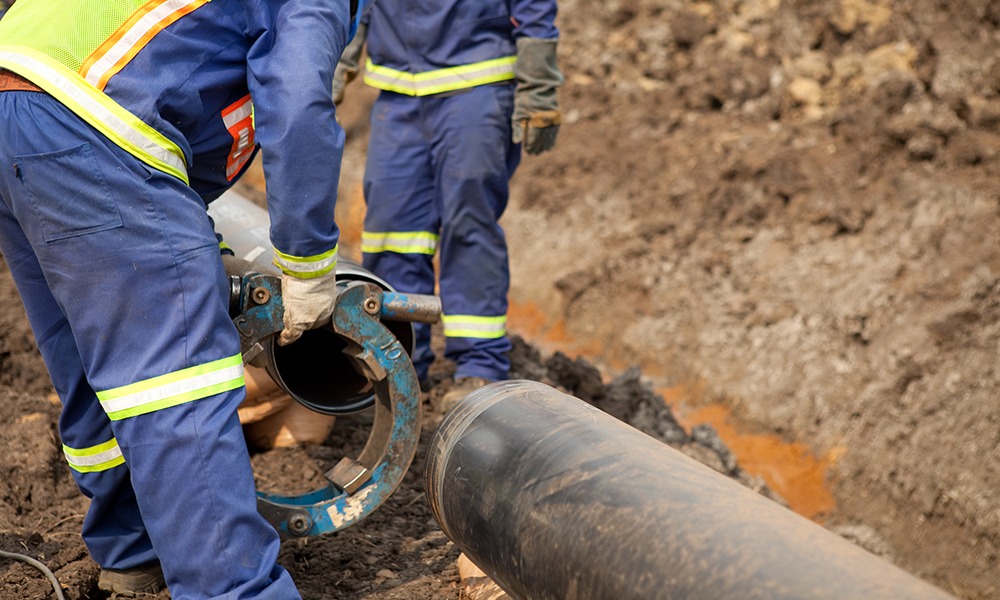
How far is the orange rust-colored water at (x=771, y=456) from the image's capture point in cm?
458

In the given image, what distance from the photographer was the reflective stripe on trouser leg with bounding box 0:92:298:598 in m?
2.02

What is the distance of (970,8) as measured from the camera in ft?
→ 18.3

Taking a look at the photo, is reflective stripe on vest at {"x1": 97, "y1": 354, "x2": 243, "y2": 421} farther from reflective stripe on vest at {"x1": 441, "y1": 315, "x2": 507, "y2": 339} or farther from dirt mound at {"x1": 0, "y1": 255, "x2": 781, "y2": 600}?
reflective stripe on vest at {"x1": 441, "y1": 315, "x2": 507, "y2": 339}

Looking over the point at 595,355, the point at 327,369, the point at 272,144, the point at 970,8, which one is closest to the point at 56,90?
the point at 272,144

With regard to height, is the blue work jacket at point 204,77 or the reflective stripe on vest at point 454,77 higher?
the blue work jacket at point 204,77

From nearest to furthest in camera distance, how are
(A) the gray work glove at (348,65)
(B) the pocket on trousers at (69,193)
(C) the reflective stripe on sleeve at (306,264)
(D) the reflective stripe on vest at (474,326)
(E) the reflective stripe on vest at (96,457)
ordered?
(B) the pocket on trousers at (69,193)
(C) the reflective stripe on sleeve at (306,264)
(E) the reflective stripe on vest at (96,457)
(D) the reflective stripe on vest at (474,326)
(A) the gray work glove at (348,65)

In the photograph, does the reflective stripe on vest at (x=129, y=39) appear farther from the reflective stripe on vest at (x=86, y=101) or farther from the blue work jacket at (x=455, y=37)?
the blue work jacket at (x=455, y=37)

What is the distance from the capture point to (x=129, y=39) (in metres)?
2.07

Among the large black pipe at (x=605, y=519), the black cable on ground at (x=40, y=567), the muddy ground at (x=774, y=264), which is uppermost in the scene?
the large black pipe at (x=605, y=519)

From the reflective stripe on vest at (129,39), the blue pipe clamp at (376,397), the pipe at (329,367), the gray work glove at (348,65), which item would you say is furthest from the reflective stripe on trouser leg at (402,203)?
the reflective stripe on vest at (129,39)

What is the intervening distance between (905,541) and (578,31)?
464cm

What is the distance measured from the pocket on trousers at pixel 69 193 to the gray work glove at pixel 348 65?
217cm

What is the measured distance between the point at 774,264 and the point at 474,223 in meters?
2.35

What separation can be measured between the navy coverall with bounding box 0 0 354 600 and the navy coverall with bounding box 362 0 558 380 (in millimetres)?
1652
